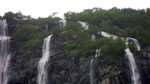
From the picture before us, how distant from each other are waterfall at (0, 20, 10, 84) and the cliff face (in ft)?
2.89

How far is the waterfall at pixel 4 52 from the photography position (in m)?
41.6

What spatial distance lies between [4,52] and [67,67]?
13220 mm

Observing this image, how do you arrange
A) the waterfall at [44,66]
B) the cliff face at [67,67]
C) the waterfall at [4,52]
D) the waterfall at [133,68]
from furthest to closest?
the waterfall at [4,52] < the waterfall at [44,66] < the cliff face at [67,67] < the waterfall at [133,68]

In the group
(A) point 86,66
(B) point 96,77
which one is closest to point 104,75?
(B) point 96,77

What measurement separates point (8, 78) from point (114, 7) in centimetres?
3141

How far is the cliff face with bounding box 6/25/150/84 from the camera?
113 ft

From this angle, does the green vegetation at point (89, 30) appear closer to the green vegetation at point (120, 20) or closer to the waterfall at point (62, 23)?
the green vegetation at point (120, 20)

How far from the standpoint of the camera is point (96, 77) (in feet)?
116

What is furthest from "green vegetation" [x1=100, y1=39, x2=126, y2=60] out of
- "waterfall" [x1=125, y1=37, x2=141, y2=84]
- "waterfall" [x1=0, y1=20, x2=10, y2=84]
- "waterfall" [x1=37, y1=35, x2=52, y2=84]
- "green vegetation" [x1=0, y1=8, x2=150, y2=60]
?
"waterfall" [x1=0, y1=20, x2=10, y2=84]

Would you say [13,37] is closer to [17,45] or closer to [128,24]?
[17,45]

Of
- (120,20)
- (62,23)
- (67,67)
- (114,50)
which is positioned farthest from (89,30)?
(120,20)

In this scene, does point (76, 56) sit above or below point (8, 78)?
above

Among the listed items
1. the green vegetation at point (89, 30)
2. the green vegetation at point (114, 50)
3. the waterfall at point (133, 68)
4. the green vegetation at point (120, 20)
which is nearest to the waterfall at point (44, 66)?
the green vegetation at point (89, 30)

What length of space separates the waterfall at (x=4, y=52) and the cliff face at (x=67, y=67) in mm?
879
